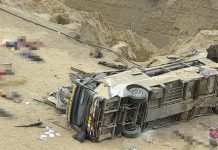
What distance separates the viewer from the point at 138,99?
1263 cm

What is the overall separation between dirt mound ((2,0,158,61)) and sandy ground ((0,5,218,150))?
105 inches

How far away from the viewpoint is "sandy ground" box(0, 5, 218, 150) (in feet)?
40.7

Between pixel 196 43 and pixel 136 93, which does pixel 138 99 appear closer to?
pixel 136 93

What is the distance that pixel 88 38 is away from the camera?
2250 cm

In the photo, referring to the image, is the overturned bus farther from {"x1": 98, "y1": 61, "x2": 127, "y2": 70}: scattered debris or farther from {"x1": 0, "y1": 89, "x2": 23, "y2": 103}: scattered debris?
{"x1": 98, "y1": 61, "x2": 127, "y2": 70}: scattered debris

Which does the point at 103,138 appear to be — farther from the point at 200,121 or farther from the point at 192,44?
the point at 192,44

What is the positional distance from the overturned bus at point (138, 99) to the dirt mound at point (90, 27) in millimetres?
8135

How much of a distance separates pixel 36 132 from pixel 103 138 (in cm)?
161

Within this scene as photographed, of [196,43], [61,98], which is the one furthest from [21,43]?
[196,43]

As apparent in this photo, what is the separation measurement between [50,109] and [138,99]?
9.09 ft

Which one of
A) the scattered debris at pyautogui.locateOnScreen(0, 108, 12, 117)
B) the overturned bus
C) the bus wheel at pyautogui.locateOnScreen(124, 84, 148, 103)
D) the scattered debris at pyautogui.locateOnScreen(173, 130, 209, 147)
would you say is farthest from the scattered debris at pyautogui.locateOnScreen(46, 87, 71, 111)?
the scattered debris at pyautogui.locateOnScreen(173, 130, 209, 147)

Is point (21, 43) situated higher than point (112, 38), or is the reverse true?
point (21, 43)

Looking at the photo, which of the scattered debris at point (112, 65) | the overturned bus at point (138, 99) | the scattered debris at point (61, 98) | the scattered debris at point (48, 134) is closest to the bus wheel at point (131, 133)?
the overturned bus at point (138, 99)

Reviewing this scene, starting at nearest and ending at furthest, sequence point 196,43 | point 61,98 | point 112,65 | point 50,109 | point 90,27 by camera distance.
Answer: point 61,98 → point 50,109 → point 112,65 → point 196,43 → point 90,27
